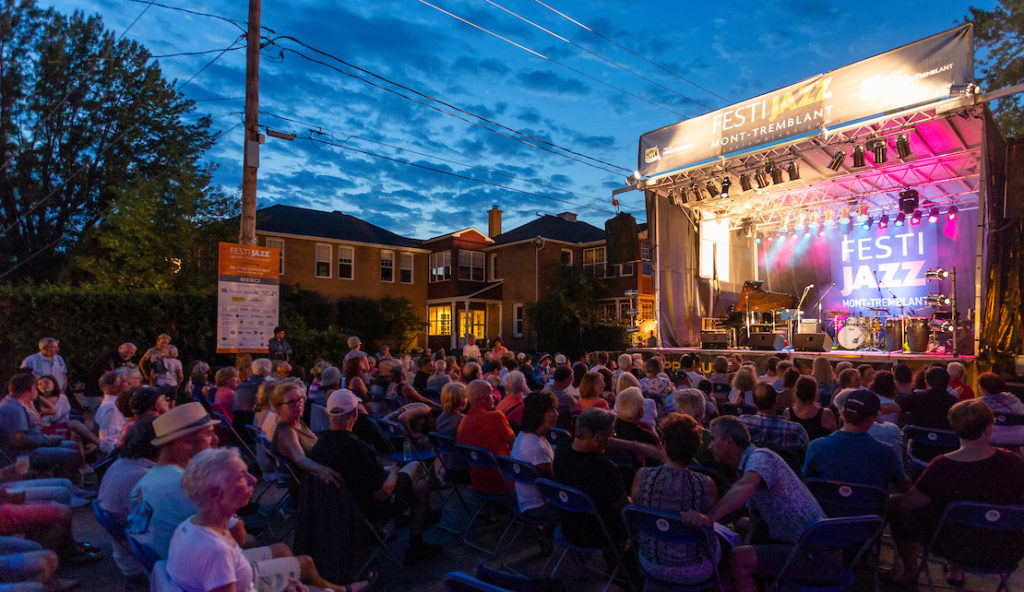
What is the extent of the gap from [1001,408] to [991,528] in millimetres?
2648

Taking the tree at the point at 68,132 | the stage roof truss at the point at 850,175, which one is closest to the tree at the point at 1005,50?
the stage roof truss at the point at 850,175

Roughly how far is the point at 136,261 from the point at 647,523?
18.7 metres

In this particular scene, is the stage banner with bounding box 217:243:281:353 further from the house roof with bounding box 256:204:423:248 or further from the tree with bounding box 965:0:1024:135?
the tree with bounding box 965:0:1024:135

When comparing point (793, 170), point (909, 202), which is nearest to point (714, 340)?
point (793, 170)

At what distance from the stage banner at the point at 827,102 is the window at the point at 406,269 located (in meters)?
17.5

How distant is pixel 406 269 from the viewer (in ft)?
95.1

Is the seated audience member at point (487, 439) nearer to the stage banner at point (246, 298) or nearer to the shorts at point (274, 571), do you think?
the shorts at point (274, 571)

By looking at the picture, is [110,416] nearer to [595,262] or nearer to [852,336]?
[852,336]


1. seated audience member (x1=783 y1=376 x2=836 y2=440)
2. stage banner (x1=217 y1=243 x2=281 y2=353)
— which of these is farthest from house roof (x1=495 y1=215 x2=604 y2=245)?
seated audience member (x1=783 y1=376 x2=836 y2=440)

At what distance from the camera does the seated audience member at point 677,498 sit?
2.64m

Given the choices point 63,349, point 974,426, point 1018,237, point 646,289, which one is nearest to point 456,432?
point 974,426

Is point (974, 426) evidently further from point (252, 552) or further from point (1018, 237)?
point (1018, 237)

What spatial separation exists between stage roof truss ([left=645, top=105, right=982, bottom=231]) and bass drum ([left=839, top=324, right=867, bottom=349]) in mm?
3130

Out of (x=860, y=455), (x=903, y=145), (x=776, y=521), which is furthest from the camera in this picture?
(x=903, y=145)
